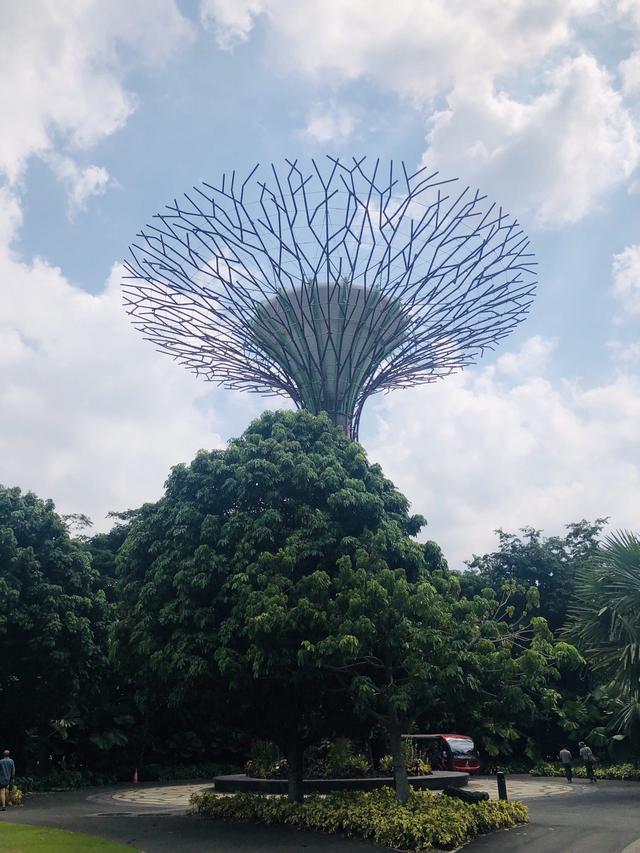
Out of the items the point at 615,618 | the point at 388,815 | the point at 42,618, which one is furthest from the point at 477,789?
the point at 42,618

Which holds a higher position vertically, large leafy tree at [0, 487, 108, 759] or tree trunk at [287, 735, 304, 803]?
large leafy tree at [0, 487, 108, 759]

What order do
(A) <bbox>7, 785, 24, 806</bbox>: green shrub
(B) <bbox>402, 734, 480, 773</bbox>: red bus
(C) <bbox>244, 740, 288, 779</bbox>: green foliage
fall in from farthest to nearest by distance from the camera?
(B) <bbox>402, 734, 480, 773</bbox>: red bus
(C) <bbox>244, 740, 288, 779</bbox>: green foliage
(A) <bbox>7, 785, 24, 806</bbox>: green shrub

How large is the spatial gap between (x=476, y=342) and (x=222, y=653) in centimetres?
1330

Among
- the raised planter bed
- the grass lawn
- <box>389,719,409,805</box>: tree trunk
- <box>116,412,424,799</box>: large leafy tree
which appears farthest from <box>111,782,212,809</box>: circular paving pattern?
<box>389,719,409,805</box>: tree trunk

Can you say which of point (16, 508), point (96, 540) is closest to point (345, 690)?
point (16, 508)

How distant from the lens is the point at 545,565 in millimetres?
36562

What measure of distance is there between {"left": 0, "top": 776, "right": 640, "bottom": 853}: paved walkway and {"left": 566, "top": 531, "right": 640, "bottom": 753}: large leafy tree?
2.70 m

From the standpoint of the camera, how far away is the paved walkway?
1292cm

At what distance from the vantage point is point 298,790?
16.7 metres

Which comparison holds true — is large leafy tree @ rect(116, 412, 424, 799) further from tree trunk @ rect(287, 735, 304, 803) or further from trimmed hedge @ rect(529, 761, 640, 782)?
trimmed hedge @ rect(529, 761, 640, 782)

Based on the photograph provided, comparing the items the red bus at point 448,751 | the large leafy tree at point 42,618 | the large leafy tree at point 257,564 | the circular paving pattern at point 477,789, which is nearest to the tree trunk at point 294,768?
the large leafy tree at point 257,564

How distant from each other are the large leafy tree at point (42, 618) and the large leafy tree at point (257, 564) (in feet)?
20.6

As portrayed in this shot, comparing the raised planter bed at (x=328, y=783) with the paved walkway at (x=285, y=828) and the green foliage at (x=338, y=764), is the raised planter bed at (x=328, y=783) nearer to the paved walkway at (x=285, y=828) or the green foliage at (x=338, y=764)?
the green foliage at (x=338, y=764)

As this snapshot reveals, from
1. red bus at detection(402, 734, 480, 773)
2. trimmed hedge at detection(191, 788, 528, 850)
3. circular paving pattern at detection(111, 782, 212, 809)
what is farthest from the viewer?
red bus at detection(402, 734, 480, 773)
